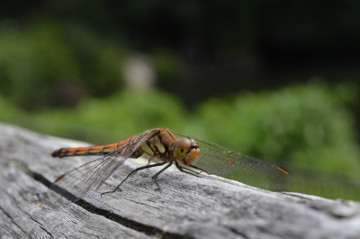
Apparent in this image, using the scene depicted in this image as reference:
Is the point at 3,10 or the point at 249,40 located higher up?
the point at 249,40

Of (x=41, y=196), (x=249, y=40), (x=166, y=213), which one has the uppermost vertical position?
(x=249, y=40)

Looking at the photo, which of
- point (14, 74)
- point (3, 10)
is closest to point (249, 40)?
point (3, 10)

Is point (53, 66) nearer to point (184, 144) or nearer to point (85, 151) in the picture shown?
point (85, 151)

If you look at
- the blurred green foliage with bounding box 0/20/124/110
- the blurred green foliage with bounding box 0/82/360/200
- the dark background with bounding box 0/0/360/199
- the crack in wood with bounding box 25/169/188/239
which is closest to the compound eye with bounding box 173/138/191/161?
the crack in wood with bounding box 25/169/188/239

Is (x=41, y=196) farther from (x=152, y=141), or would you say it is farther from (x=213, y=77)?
(x=213, y=77)

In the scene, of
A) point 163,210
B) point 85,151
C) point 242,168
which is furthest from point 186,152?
point 85,151

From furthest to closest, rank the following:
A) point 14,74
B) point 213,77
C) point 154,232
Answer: point 213,77 < point 14,74 < point 154,232

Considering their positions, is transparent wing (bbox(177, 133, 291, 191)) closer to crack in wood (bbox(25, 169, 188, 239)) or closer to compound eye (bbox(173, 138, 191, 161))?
compound eye (bbox(173, 138, 191, 161))

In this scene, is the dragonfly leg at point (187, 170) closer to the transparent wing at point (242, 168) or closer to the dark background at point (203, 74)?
the transparent wing at point (242, 168)

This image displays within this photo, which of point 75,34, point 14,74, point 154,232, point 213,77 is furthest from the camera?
point 213,77
